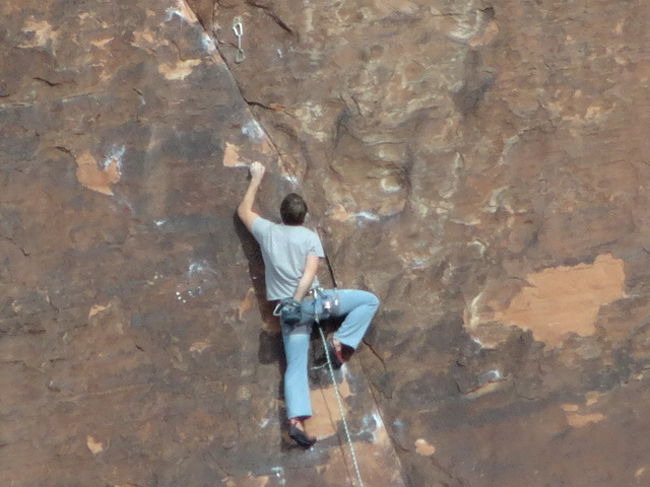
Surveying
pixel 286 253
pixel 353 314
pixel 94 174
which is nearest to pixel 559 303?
pixel 353 314

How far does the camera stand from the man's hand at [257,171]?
540 cm

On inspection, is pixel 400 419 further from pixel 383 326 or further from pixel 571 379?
pixel 571 379

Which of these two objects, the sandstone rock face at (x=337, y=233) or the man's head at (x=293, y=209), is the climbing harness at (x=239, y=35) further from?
the man's head at (x=293, y=209)

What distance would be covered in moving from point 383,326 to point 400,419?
0.42 meters

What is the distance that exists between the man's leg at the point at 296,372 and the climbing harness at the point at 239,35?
1.22 meters

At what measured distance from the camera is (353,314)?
5293mm

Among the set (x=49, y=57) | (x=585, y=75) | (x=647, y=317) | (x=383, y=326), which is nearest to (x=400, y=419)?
(x=383, y=326)

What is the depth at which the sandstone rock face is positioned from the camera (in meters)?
5.37

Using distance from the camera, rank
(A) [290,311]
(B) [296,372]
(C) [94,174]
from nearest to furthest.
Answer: (A) [290,311]
(B) [296,372]
(C) [94,174]

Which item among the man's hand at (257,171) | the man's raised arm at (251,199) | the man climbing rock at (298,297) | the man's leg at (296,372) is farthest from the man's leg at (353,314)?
the man's hand at (257,171)

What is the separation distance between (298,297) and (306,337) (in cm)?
A: 21

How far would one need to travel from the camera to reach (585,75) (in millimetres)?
5582

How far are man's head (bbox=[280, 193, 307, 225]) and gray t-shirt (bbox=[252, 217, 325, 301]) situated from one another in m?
0.03

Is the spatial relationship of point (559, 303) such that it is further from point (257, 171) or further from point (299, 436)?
point (257, 171)
